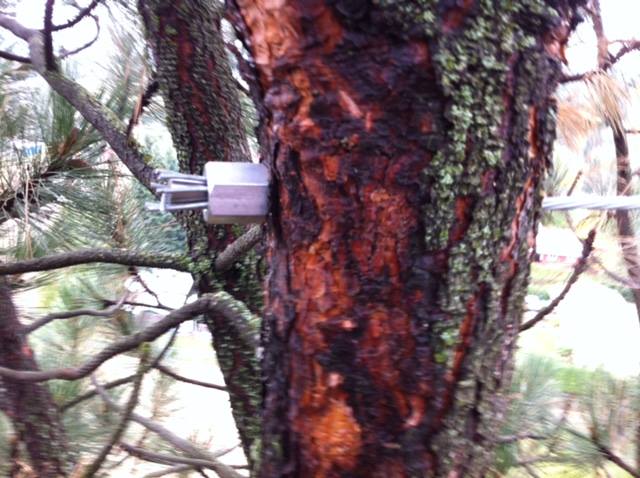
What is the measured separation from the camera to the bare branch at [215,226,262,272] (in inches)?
28.3

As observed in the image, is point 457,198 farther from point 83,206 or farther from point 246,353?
point 83,206

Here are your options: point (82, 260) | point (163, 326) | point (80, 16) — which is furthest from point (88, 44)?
point (163, 326)

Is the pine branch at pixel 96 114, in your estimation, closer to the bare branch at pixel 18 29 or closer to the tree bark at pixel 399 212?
the bare branch at pixel 18 29

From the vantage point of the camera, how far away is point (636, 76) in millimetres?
1067

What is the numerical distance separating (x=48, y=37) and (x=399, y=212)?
28.5 inches

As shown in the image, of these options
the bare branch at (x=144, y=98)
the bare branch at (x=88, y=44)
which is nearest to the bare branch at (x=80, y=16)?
the bare branch at (x=88, y=44)

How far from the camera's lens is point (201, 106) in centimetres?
86

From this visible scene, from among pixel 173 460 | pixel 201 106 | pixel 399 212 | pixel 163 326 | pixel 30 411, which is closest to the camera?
pixel 399 212

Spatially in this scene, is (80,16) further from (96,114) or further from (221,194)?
(221,194)

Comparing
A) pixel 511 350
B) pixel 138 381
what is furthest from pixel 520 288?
pixel 138 381

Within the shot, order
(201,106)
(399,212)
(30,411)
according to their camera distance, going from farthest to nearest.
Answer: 1. (30,411)
2. (201,106)
3. (399,212)

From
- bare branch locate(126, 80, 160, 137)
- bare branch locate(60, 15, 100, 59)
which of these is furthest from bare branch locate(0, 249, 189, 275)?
bare branch locate(60, 15, 100, 59)

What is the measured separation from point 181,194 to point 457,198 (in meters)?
0.16

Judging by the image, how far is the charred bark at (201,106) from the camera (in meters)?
0.84
